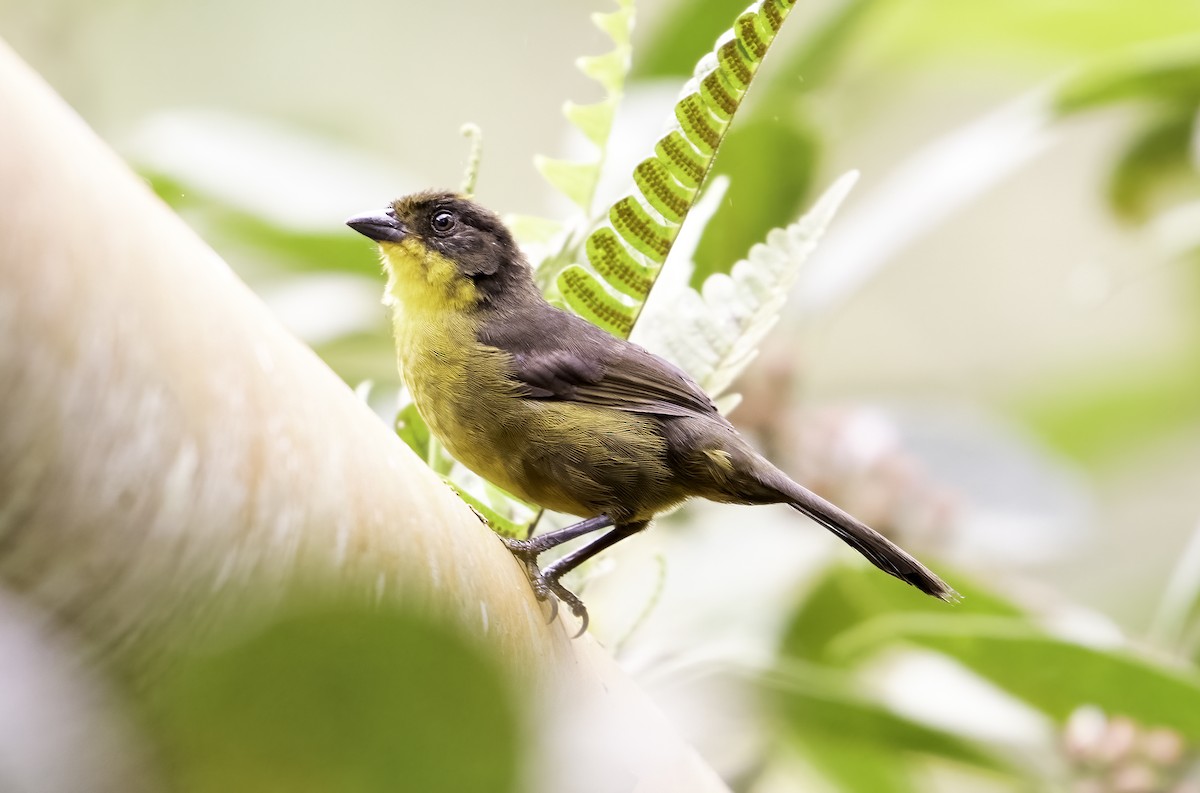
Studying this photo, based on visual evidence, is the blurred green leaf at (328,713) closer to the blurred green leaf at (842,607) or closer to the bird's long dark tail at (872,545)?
the bird's long dark tail at (872,545)

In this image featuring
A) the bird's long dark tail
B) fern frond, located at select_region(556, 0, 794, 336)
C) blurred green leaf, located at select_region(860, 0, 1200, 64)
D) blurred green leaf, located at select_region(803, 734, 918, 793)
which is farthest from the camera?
blurred green leaf, located at select_region(860, 0, 1200, 64)

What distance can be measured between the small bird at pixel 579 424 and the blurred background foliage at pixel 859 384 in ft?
0.25

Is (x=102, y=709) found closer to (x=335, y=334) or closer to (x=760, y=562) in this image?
(x=335, y=334)

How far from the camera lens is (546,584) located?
78 cm

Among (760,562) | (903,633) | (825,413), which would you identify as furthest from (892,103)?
(903,633)

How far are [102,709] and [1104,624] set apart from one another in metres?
1.83

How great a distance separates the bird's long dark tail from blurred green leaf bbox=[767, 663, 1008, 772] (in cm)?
55

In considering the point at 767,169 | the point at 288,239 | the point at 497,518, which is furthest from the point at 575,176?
the point at 288,239

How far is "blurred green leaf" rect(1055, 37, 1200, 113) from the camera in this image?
6.17 ft

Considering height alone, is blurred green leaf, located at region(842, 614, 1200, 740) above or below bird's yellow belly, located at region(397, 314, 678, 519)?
below

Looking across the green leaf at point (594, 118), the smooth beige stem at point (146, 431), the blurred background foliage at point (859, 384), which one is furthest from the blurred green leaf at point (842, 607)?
the smooth beige stem at point (146, 431)

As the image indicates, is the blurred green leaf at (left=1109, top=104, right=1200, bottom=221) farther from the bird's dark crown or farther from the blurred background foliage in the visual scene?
the bird's dark crown

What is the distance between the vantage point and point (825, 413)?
2203 millimetres

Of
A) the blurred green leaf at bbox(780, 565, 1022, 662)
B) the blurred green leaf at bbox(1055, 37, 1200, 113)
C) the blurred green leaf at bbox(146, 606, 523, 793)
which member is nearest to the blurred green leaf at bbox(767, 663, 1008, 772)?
the blurred green leaf at bbox(780, 565, 1022, 662)
